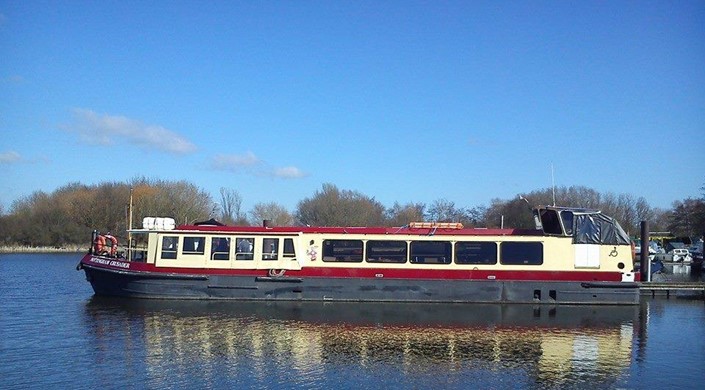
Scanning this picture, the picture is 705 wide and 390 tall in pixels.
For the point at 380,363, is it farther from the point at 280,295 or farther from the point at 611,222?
the point at 611,222

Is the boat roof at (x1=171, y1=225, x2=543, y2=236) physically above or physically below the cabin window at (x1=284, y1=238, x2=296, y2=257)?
above

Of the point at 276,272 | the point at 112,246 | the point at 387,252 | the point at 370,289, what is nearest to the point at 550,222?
the point at 387,252

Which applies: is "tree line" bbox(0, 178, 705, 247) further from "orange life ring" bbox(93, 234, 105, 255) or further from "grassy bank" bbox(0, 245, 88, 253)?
"orange life ring" bbox(93, 234, 105, 255)

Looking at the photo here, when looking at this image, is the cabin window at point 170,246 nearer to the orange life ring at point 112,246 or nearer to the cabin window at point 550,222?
the orange life ring at point 112,246

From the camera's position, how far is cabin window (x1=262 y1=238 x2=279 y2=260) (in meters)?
23.0

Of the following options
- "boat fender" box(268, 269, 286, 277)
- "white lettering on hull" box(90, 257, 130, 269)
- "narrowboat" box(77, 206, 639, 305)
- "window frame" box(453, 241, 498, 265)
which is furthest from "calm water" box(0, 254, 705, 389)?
"window frame" box(453, 241, 498, 265)

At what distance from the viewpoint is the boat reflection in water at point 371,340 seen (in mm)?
13602

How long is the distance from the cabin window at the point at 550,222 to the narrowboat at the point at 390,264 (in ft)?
0.18

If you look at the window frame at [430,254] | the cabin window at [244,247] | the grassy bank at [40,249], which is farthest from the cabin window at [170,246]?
the grassy bank at [40,249]

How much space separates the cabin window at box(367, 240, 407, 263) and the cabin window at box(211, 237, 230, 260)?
5325 mm

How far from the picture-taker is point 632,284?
22109 millimetres

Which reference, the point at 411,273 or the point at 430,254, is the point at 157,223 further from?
the point at 430,254

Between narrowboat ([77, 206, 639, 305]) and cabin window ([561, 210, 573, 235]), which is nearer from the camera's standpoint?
narrowboat ([77, 206, 639, 305])

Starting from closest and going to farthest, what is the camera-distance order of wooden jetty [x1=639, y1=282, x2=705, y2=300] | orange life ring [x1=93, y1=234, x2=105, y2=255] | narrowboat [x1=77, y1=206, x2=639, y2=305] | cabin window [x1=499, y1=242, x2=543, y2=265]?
narrowboat [x1=77, y1=206, x2=639, y2=305] → cabin window [x1=499, y1=242, x2=543, y2=265] → orange life ring [x1=93, y1=234, x2=105, y2=255] → wooden jetty [x1=639, y1=282, x2=705, y2=300]
